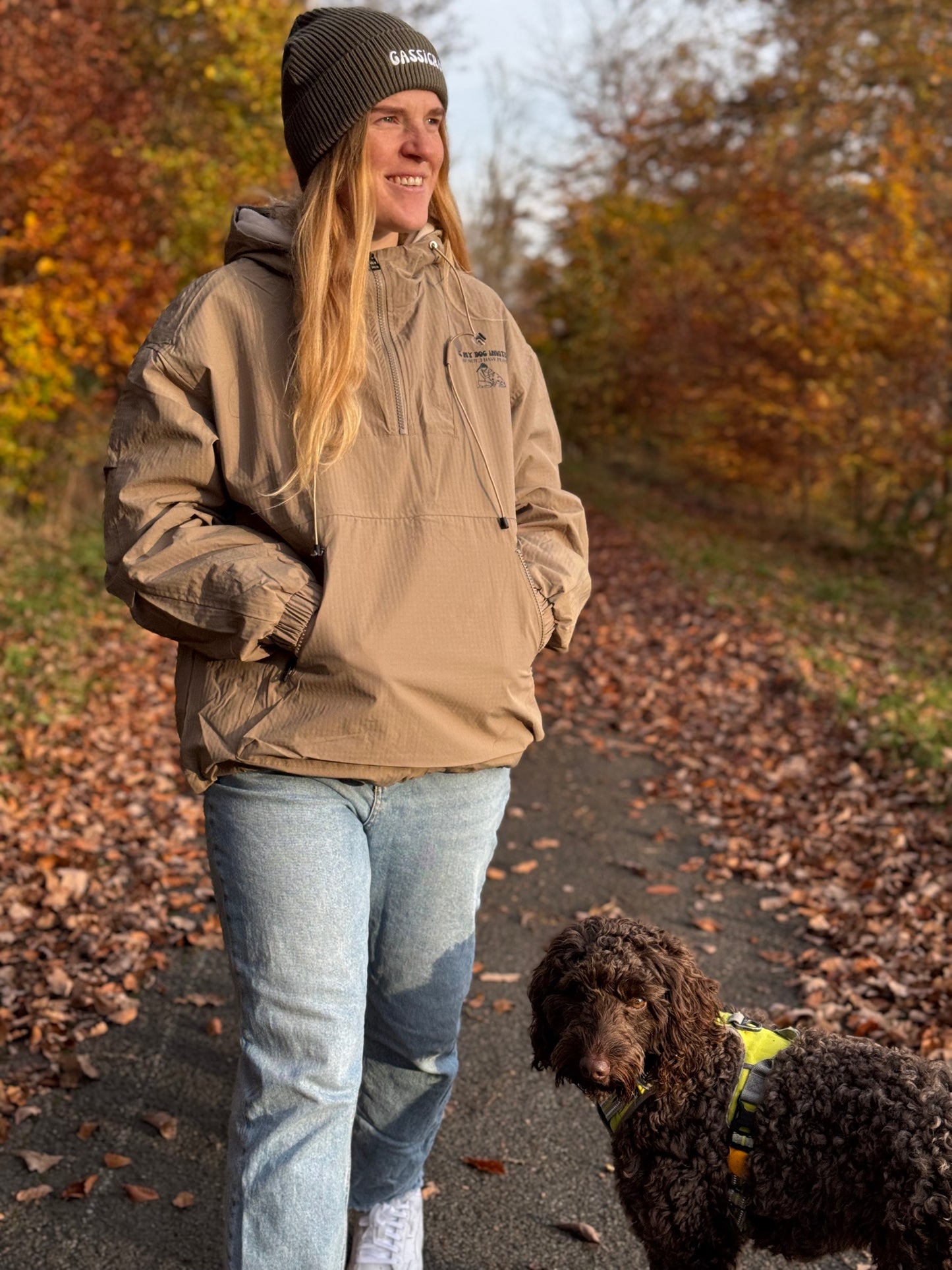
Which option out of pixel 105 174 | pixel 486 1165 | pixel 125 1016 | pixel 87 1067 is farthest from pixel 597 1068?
pixel 105 174

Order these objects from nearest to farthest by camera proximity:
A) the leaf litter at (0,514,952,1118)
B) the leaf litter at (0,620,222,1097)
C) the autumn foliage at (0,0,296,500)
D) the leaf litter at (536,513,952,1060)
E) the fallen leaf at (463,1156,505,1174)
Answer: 1. the fallen leaf at (463,1156,505,1174)
2. the leaf litter at (0,620,222,1097)
3. the leaf litter at (0,514,952,1118)
4. the leaf litter at (536,513,952,1060)
5. the autumn foliage at (0,0,296,500)

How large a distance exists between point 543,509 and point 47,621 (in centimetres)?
793

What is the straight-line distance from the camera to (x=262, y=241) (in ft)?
8.55

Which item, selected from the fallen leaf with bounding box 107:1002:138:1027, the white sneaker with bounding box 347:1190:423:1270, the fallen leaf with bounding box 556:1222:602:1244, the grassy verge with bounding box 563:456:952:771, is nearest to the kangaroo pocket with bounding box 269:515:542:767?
the white sneaker with bounding box 347:1190:423:1270

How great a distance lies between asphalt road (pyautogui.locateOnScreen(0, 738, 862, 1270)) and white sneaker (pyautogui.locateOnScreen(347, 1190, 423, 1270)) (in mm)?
323

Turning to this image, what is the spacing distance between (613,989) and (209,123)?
16.7 m

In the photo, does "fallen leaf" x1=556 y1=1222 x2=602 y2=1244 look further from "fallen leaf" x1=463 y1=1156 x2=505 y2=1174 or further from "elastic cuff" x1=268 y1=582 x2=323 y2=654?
"elastic cuff" x1=268 y1=582 x2=323 y2=654

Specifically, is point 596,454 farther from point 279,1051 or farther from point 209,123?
point 279,1051

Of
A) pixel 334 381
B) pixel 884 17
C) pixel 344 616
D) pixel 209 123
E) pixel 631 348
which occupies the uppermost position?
pixel 884 17

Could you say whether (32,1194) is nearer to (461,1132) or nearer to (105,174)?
(461,1132)

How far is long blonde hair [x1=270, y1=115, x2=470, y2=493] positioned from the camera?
7.89 ft

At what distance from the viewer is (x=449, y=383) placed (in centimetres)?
260

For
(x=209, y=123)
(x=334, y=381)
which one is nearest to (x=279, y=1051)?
(x=334, y=381)

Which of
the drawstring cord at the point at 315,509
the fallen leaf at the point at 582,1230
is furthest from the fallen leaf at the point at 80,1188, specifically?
the drawstring cord at the point at 315,509
